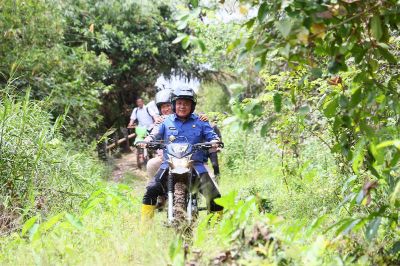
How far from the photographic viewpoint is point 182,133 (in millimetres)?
6406

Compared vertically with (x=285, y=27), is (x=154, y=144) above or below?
below

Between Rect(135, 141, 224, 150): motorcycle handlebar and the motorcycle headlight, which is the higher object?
Rect(135, 141, 224, 150): motorcycle handlebar

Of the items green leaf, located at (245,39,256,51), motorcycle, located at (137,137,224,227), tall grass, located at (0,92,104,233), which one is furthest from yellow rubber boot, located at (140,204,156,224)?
green leaf, located at (245,39,256,51)

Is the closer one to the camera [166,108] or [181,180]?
[181,180]

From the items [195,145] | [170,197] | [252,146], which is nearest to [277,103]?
[170,197]

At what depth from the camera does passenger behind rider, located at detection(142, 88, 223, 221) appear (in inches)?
241

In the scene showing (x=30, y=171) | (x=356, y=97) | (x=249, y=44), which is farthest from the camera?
(x=30, y=171)

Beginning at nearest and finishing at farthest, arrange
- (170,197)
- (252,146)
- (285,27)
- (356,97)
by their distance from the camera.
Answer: (285,27), (356,97), (170,197), (252,146)

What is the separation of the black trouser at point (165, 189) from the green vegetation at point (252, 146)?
0.26m

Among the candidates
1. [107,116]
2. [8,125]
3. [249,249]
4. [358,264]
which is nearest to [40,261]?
[249,249]

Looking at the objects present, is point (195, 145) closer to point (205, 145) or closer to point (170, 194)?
point (205, 145)

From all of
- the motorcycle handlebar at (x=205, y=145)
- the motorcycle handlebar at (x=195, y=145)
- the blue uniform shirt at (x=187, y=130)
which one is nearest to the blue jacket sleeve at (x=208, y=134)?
the blue uniform shirt at (x=187, y=130)

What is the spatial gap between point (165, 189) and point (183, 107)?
2.88 ft

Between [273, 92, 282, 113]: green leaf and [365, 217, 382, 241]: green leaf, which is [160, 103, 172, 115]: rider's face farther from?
[365, 217, 382, 241]: green leaf
